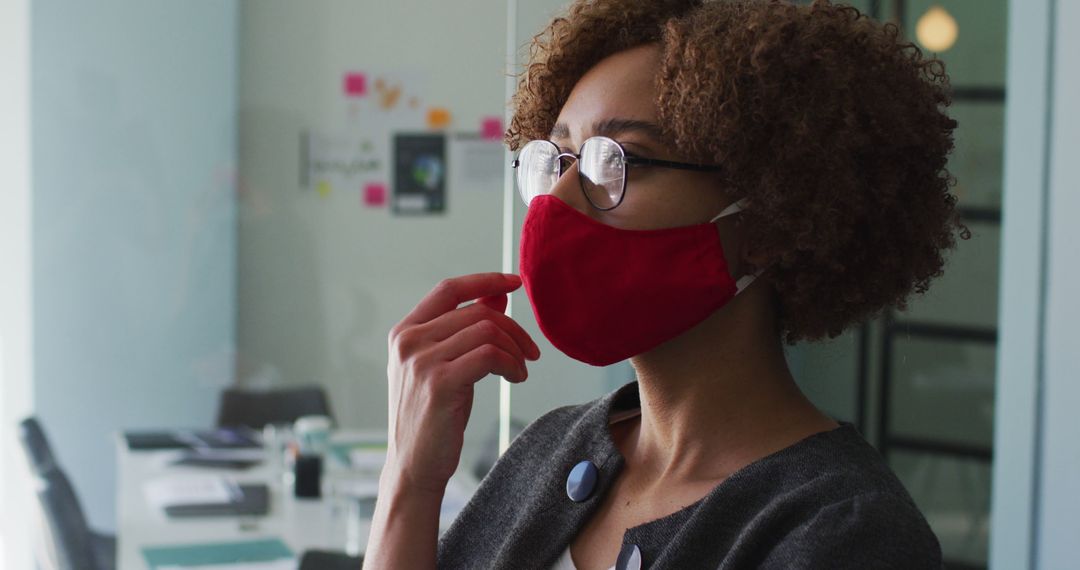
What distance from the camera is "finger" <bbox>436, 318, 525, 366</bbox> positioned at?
4.00ft

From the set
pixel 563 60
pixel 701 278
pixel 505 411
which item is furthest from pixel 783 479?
pixel 505 411

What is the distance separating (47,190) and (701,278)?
169 inches

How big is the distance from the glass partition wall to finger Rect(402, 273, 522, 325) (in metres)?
0.49

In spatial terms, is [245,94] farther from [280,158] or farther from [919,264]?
[919,264]

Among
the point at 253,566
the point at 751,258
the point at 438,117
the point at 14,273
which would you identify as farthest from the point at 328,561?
the point at 14,273

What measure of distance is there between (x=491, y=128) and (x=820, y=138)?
2.82m

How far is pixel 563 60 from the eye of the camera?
4.22 ft

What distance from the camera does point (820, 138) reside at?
108 cm

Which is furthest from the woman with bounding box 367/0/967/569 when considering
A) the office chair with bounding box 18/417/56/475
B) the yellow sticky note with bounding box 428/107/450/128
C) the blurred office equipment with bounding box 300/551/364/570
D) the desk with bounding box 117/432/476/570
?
the yellow sticky note with bounding box 428/107/450/128

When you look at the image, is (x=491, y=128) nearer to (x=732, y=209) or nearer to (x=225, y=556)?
(x=225, y=556)

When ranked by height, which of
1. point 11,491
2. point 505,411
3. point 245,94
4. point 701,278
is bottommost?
point 11,491

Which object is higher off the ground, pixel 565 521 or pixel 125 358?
pixel 565 521

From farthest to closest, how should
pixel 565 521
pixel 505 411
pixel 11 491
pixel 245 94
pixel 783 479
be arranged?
1. pixel 245 94
2. pixel 11 491
3. pixel 505 411
4. pixel 565 521
5. pixel 783 479

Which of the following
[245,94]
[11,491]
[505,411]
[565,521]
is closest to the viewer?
[565,521]
